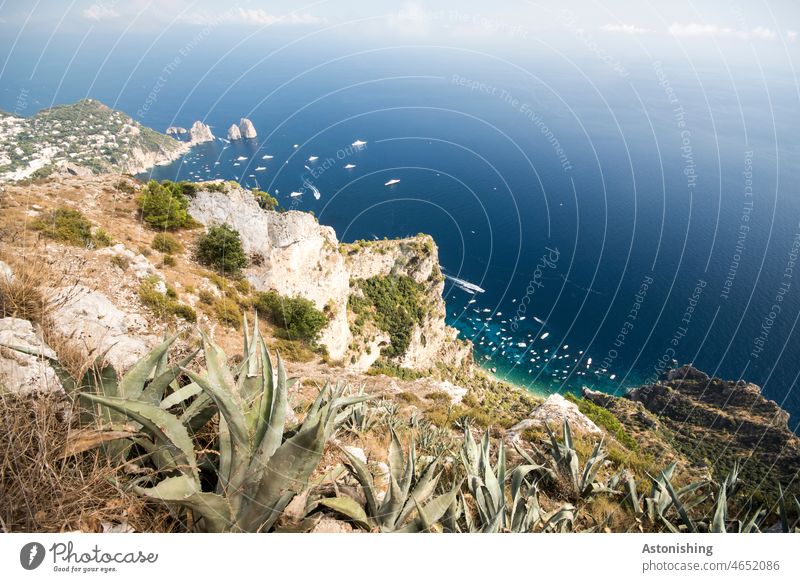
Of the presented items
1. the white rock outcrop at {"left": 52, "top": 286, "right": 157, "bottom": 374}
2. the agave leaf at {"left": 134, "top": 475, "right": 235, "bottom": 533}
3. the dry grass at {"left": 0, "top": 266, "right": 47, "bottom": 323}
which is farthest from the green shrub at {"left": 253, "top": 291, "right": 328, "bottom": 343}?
the agave leaf at {"left": 134, "top": 475, "right": 235, "bottom": 533}

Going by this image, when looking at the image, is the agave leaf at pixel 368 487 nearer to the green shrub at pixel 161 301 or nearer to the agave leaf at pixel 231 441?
the agave leaf at pixel 231 441

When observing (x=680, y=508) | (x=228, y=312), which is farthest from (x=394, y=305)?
(x=680, y=508)

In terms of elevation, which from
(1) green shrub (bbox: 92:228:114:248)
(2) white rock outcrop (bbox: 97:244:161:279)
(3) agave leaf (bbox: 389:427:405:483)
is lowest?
(2) white rock outcrop (bbox: 97:244:161:279)

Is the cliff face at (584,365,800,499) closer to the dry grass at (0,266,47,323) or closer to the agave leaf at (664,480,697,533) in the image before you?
the agave leaf at (664,480,697,533)

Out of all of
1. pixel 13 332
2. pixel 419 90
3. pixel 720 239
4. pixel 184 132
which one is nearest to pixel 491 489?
pixel 13 332

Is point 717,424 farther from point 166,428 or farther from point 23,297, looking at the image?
point 23,297

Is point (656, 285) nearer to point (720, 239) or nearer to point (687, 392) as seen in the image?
point (720, 239)

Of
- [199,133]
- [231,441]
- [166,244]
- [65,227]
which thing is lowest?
[166,244]
